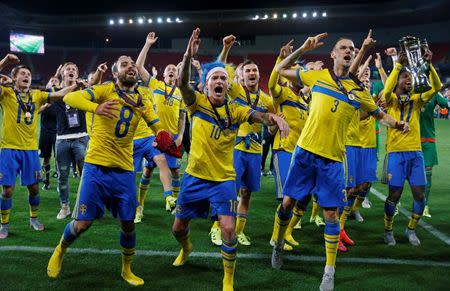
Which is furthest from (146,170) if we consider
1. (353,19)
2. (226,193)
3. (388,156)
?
(353,19)

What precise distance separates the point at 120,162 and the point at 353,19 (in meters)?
35.9

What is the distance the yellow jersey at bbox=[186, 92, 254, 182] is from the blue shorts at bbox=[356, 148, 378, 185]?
3.08m

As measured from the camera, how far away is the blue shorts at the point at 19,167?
5945mm

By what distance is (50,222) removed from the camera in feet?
22.5

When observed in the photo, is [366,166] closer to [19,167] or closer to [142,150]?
[142,150]

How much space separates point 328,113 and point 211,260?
2196mm

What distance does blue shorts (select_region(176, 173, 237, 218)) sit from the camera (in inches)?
169

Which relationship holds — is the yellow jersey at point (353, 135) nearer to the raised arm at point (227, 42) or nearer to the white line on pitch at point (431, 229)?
the white line on pitch at point (431, 229)

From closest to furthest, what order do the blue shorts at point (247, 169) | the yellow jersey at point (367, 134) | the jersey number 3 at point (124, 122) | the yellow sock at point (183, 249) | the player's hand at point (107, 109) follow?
the player's hand at point (107, 109)
the jersey number 3 at point (124, 122)
the yellow sock at point (183, 249)
the blue shorts at point (247, 169)
the yellow jersey at point (367, 134)

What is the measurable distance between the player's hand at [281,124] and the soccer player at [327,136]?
0.71 meters

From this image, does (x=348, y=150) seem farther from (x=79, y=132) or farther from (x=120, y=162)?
(x=79, y=132)

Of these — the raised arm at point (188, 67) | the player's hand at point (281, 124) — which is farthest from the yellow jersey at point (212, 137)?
the player's hand at point (281, 124)

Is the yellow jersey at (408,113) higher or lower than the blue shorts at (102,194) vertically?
higher

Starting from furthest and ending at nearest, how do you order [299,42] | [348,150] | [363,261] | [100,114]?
[299,42] < [348,150] < [363,261] < [100,114]
